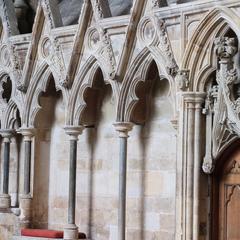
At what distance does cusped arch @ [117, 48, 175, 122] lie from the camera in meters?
10.9

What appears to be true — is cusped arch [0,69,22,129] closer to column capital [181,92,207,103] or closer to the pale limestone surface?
the pale limestone surface

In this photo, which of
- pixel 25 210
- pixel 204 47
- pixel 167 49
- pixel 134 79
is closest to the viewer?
pixel 204 47

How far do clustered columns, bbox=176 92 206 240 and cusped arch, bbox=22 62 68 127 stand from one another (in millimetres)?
3113

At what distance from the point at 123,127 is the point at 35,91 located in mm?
1973

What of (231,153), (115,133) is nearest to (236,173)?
(231,153)

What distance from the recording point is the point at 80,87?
12.2 meters

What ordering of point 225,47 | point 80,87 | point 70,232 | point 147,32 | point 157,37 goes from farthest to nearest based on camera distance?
point 80,87 < point 70,232 < point 147,32 < point 157,37 < point 225,47

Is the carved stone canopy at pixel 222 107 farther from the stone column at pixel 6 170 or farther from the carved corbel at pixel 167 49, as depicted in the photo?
the stone column at pixel 6 170

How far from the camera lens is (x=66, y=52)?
40.5 feet

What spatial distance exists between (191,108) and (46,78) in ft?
10.6

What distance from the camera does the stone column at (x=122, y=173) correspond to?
11.4m

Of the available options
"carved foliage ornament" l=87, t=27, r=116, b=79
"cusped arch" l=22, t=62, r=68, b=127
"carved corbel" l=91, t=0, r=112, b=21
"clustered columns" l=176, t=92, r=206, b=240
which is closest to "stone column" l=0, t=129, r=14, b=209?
"cusped arch" l=22, t=62, r=68, b=127

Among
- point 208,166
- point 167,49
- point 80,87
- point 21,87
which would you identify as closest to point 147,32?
point 167,49

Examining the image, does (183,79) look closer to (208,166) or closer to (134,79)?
(208,166)
